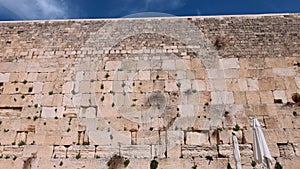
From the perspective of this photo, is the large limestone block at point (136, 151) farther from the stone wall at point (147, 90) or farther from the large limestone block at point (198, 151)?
the large limestone block at point (198, 151)

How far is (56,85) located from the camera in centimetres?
1028

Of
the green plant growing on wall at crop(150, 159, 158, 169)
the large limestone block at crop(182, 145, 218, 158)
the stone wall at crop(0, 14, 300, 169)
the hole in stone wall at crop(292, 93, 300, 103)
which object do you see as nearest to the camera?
the green plant growing on wall at crop(150, 159, 158, 169)

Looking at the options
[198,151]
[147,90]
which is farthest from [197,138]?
[147,90]

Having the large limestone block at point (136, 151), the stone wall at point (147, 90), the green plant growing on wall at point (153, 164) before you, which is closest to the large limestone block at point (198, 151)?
the stone wall at point (147, 90)

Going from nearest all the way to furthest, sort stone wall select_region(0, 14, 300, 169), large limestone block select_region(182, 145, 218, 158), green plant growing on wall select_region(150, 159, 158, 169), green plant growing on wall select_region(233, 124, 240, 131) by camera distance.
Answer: green plant growing on wall select_region(150, 159, 158, 169) → large limestone block select_region(182, 145, 218, 158) → stone wall select_region(0, 14, 300, 169) → green plant growing on wall select_region(233, 124, 240, 131)

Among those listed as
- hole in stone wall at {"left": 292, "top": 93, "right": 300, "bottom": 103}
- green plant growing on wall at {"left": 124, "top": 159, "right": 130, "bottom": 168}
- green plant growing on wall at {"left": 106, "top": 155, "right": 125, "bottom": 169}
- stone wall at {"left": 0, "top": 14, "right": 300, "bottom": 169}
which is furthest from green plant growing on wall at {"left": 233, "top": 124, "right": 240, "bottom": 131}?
green plant growing on wall at {"left": 106, "top": 155, "right": 125, "bottom": 169}

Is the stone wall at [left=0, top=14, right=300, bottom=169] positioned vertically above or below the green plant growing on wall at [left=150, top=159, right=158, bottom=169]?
above

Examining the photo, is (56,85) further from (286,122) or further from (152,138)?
(286,122)

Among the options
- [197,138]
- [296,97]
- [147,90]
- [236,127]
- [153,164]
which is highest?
[147,90]

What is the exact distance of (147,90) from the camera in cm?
1005

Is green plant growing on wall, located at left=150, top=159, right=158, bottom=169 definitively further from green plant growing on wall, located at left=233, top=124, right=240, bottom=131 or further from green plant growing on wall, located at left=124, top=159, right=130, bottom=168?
green plant growing on wall, located at left=233, top=124, right=240, bottom=131

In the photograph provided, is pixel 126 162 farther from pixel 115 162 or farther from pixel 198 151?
pixel 198 151

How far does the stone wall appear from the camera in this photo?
9.23 meters

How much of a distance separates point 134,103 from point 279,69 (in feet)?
13.9
